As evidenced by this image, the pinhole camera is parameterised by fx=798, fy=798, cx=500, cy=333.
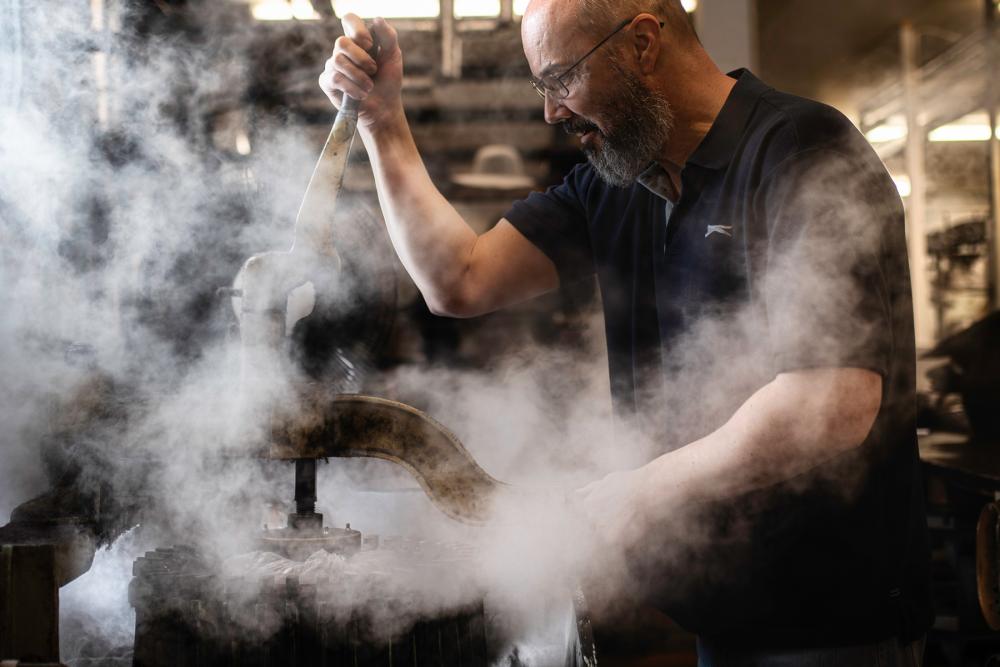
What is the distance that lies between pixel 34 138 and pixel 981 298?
459cm

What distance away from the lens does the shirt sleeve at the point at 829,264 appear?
4.09ft

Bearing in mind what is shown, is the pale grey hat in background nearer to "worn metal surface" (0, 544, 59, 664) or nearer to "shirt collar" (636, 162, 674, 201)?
"shirt collar" (636, 162, 674, 201)

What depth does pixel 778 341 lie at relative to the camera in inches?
51.7

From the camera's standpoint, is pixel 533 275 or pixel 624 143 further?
pixel 533 275

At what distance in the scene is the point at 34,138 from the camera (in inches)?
70.7

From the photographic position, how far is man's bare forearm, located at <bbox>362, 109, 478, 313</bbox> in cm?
177

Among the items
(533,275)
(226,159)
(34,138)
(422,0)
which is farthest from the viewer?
(422,0)

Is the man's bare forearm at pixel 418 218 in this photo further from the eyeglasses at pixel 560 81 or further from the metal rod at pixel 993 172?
the metal rod at pixel 993 172

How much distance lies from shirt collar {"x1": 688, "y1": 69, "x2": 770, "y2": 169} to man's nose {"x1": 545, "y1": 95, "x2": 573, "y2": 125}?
0.29m

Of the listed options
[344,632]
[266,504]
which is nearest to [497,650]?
[344,632]

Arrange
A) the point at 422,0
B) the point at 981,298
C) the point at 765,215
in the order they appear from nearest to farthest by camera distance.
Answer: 1. the point at 765,215
2. the point at 422,0
3. the point at 981,298

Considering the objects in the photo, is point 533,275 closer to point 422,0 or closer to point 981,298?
point 422,0

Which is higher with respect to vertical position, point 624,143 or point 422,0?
point 422,0

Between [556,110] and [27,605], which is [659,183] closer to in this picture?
[556,110]
